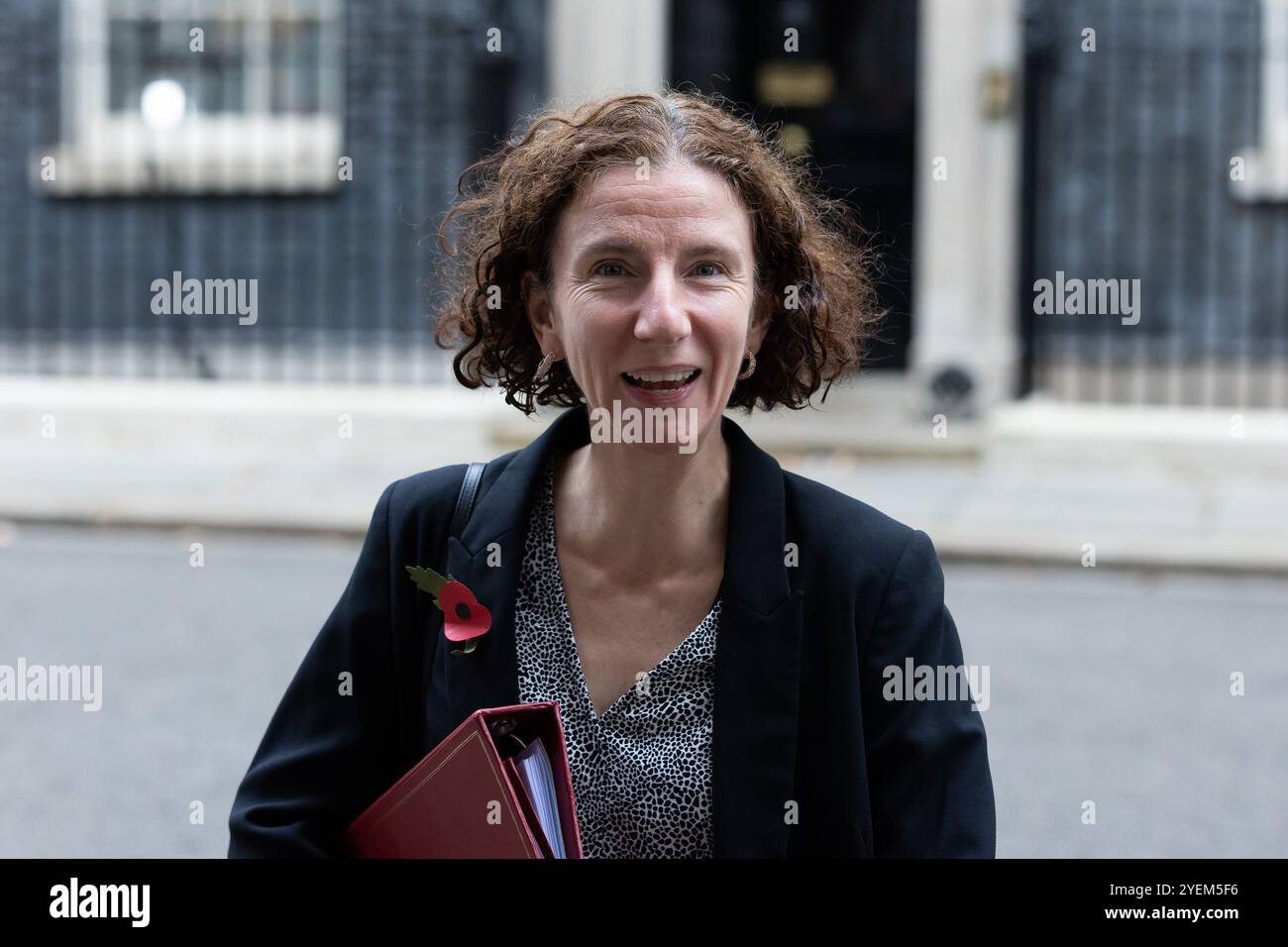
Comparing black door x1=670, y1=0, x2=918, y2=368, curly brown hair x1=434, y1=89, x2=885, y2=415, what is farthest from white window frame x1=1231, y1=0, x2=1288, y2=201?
curly brown hair x1=434, y1=89, x2=885, y2=415

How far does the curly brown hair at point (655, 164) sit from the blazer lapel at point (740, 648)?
25 centimetres

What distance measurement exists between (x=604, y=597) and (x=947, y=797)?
51 cm

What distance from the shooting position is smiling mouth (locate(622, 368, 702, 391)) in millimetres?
2418

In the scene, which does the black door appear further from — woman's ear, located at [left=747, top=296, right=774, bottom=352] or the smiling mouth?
the smiling mouth

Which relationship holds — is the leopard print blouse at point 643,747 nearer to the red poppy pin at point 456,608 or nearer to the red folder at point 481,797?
the red poppy pin at point 456,608

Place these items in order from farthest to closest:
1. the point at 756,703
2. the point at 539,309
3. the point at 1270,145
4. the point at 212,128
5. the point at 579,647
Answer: the point at 212,128
the point at 1270,145
the point at 539,309
the point at 579,647
the point at 756,703

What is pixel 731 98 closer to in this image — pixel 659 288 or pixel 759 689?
pixel 659 288

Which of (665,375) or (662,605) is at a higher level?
(665,375)

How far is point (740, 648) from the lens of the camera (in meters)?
2.38

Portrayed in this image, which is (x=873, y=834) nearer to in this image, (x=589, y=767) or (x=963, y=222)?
(x=589, y=767)

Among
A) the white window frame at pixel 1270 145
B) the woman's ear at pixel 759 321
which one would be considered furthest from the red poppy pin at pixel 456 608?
the white window frame at pixel 1270 145

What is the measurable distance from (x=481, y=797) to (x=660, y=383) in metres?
0.58

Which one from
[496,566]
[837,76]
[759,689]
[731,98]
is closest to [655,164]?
[496,566]

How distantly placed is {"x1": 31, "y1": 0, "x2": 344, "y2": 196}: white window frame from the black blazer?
11735 millimetres
